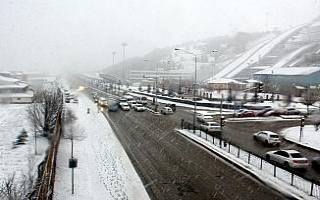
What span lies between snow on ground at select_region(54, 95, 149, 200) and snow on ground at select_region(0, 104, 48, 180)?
1.76 m

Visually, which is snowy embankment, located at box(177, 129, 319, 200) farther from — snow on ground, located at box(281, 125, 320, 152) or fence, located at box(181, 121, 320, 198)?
snow on ground, located at box(281, 125, 320, 152)

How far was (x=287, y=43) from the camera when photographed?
19338 cm

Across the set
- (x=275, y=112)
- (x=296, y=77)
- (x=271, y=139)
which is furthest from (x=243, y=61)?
(x=271, y=139)

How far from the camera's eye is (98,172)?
18219mm

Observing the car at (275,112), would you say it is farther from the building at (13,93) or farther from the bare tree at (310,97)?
the building at (13,93)

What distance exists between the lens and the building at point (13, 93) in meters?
71.8

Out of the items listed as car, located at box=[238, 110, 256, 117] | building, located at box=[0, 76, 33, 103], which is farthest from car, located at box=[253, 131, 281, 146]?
building, located at box=[0, 76, 33, 103]

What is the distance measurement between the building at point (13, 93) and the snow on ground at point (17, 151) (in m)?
27.8

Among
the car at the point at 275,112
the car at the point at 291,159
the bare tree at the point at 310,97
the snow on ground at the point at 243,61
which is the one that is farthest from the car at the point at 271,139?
the snow on ground at the point at 243,61

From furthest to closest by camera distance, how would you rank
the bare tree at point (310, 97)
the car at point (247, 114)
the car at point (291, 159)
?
the bare tree at point (310, 97), the car at point (247, 114), the car at point (291, 159)

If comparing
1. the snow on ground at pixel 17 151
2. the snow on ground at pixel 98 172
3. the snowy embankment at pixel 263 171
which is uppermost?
the snowy embankment at pixel 263 171

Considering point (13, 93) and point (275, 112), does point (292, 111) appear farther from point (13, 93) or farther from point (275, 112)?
point (13, 93)

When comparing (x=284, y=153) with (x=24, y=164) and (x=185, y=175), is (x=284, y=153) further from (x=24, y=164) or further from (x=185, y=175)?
(x=24, y=164)

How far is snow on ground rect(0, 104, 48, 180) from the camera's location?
68.7 ft
